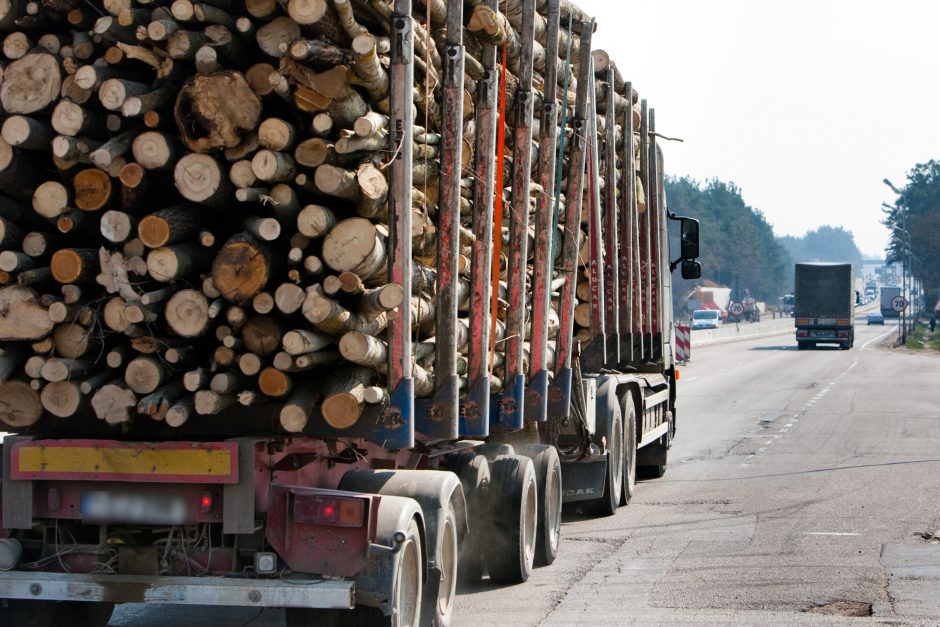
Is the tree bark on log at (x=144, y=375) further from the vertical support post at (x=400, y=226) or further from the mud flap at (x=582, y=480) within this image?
the mud flap at (x=582, y=480)

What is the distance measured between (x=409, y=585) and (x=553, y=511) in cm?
375

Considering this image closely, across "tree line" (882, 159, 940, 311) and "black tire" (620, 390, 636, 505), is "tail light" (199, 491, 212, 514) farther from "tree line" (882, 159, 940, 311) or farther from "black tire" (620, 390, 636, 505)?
"tree line" (882, 159, 940, 311)

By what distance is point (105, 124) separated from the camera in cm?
688

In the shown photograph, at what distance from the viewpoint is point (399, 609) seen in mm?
6902

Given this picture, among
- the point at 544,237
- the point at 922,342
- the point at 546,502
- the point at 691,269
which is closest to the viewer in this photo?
the point at 544,237

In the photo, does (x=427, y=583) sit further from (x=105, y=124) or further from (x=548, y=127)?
(x=548, y=127)

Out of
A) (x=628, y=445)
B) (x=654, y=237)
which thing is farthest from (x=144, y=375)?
(x=654, y=237)

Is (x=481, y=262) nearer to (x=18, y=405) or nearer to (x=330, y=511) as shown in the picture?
(x=330, y=511)

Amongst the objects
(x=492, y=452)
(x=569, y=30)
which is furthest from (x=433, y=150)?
(x=569, y=30)

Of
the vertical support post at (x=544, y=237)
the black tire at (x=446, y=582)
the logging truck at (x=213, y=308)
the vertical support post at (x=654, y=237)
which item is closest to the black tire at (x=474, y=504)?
the vertical support post at (x=544, y=237)

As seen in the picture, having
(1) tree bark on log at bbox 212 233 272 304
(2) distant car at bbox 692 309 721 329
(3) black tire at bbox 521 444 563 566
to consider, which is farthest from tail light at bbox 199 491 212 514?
(2) distant car at bbox 692 309 721 329

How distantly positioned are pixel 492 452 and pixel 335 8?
13.8 ft

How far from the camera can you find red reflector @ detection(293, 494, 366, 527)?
671 cm

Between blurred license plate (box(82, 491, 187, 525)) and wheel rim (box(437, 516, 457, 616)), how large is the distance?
5.22 feet
